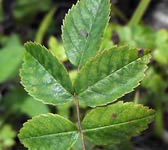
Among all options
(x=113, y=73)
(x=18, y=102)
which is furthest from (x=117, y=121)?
(x=18, y=102)

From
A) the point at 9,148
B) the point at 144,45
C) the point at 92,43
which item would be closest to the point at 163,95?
the point at 144,45

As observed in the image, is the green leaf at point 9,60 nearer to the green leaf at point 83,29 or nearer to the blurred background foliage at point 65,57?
the blurred background foliage at point 65,57

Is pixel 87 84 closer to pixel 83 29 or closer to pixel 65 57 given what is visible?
pixel 83 29

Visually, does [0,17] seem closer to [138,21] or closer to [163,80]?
[138,21]

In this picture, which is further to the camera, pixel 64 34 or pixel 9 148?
pixel 9 148

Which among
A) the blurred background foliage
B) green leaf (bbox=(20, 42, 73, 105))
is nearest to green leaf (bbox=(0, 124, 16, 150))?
the blurred background foliage

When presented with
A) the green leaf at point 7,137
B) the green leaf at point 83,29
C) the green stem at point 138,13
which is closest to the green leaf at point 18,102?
the green leaf at point 7,137

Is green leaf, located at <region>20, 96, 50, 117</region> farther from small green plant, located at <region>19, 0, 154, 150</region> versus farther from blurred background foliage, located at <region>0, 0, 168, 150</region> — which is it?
small green plant, located at <region>19, 0, 154, 150</region>

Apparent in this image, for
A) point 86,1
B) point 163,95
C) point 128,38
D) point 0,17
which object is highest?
point 0,17
